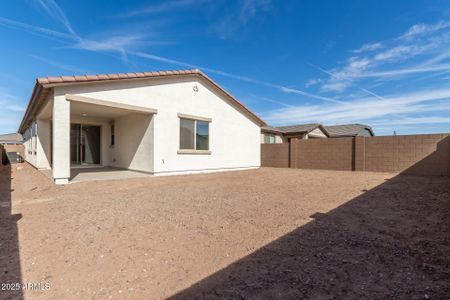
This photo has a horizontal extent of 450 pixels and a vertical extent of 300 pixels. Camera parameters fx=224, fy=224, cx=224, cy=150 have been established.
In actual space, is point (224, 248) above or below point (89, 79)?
below

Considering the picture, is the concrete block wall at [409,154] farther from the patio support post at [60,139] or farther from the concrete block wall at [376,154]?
the patio support post at [60,139]

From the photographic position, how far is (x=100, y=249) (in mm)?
2867

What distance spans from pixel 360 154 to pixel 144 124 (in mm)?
11323

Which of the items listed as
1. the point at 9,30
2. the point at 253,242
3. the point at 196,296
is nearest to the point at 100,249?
the point at 196,296

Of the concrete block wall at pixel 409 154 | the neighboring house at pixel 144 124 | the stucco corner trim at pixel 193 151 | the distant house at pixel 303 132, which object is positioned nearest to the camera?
the neighboring house at pixel 144 124

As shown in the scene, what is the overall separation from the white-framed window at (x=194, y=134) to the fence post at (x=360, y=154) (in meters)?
8.16

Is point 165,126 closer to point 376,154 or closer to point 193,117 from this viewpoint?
point 193,117

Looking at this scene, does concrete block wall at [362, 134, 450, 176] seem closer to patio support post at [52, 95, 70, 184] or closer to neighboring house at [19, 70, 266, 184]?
neighboring house at [19, 70, 266, 184]

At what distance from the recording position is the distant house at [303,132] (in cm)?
2217

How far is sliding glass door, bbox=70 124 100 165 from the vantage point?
12.6 m

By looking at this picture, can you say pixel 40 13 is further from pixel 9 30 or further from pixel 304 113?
pixel 304 113

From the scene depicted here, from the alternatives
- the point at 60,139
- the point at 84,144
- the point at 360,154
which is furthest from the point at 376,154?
the point at 84,144

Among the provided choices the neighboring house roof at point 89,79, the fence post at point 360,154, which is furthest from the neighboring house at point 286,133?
the neighboring house roof at point 89,79

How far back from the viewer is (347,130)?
2862 centimetres
